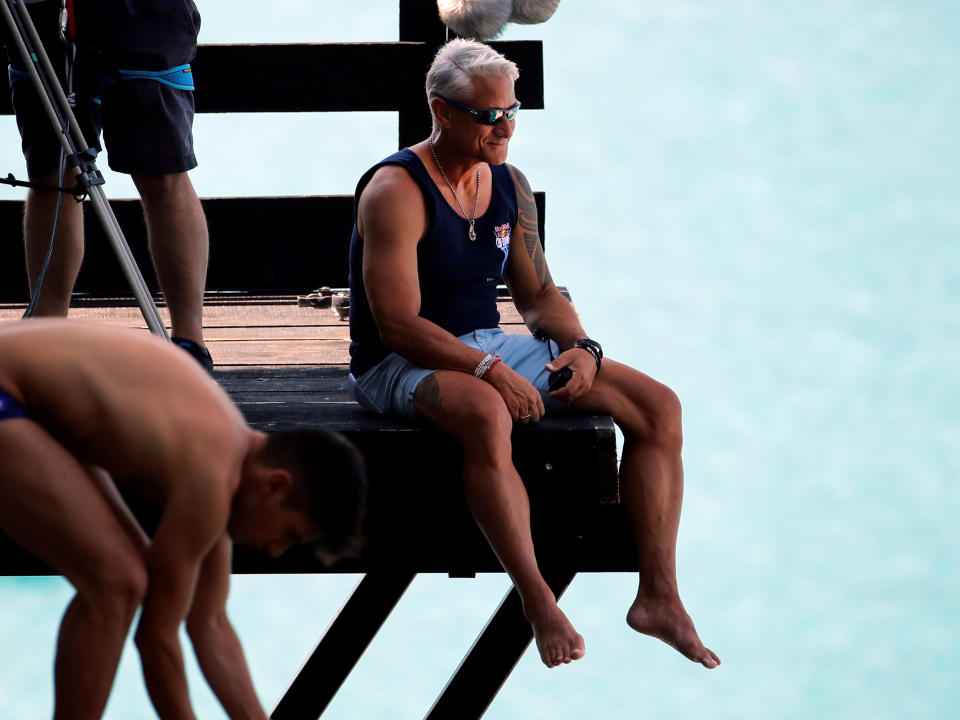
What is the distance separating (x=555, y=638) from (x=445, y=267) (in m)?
0.87

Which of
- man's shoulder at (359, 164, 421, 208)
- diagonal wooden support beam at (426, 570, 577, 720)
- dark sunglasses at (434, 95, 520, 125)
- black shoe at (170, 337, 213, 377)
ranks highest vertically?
dark sunglasses at (434, 95, 520, 125)

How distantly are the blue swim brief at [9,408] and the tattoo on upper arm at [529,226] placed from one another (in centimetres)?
145

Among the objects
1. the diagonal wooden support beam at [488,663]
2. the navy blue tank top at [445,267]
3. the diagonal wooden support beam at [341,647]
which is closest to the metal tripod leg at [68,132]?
the navy blue tank top at [445,267]

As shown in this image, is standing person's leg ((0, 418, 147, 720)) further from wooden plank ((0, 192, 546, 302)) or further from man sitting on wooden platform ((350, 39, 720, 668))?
wooden plank ((0, 192, 546, 302))

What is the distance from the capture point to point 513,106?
9.75 feet

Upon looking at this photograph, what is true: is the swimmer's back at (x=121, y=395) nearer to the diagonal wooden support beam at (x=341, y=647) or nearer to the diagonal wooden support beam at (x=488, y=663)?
the diagonal wooden support beam at (x=488, y=663)

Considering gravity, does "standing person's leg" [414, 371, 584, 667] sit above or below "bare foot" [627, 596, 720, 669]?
→ above

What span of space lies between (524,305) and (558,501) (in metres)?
0.63

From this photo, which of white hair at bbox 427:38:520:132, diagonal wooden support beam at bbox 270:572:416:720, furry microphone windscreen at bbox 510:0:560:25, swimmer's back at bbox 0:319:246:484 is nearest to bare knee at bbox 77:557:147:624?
swimmer's back at bbox 0:319:246:484

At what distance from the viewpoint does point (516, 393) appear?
2799 mm

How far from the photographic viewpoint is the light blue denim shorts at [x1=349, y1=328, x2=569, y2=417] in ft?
9.48

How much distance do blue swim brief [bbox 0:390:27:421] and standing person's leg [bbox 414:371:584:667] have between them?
951 mm

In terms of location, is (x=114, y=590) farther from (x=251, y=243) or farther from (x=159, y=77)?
(x=251, y=243)

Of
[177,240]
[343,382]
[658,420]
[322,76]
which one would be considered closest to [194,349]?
[177,240]
